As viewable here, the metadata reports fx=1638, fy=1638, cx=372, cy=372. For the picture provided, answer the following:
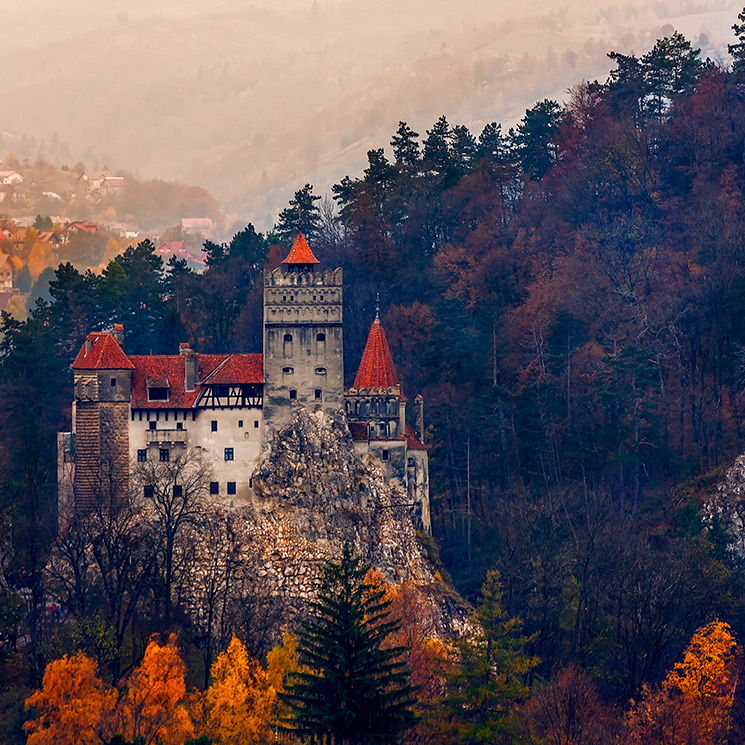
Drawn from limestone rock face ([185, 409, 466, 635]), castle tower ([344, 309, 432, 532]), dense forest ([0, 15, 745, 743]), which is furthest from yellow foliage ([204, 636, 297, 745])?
castle tower ([344, 309, 432, 532])

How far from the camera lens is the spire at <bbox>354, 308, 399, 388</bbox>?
3034 inches

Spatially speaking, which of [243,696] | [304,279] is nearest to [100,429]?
[304,279]

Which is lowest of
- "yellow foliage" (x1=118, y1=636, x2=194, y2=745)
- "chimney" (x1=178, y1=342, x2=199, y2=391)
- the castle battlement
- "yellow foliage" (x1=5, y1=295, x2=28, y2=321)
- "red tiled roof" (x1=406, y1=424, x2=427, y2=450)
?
"yellow foliage" (x1=118, y1=636, x2=194, y2=745)

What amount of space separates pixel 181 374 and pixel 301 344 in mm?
5746

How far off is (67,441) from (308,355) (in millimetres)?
12119

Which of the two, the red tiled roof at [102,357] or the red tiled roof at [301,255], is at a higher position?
the red tiled roof at [301,255]

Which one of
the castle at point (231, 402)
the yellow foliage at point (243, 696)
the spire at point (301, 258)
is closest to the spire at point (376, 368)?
the castle at point (231, 402)

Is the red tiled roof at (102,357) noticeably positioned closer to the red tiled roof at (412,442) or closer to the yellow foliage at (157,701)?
the red tiled roof at (412,442)

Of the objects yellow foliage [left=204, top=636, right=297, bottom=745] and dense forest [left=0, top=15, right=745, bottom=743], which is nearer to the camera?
yellow foliage [left=204, top=636, right=297, bottom=745]

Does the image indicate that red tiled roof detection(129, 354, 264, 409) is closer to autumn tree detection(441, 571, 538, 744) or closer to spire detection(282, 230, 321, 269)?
spire detection(282, 230, 321, 269)

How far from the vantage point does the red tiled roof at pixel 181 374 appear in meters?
74.8

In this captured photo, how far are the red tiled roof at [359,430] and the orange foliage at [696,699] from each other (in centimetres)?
1785

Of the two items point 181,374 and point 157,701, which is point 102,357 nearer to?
point 181,374

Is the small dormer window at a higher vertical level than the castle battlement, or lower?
lower
